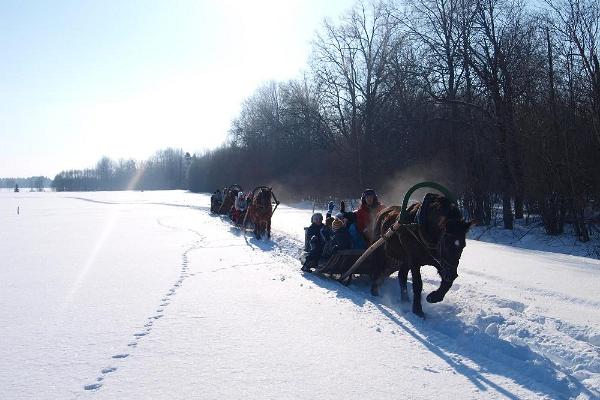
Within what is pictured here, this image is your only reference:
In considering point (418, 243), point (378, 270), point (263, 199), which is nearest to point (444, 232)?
point (418, 243)

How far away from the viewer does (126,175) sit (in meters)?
168

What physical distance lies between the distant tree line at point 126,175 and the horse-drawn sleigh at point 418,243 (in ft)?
462

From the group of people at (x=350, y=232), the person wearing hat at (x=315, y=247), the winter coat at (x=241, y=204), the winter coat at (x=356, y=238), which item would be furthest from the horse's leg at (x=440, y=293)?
the winter coat at (x=241, y=204)

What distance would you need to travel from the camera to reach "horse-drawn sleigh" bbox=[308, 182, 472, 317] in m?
5.47

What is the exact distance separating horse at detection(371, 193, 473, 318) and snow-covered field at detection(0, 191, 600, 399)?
43cm

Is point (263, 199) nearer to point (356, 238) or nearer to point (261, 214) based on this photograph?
point (261, 214)

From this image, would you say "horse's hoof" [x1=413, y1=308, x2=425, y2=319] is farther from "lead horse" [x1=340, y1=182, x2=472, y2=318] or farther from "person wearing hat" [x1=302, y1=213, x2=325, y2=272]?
"person wearing hat" [x1=302, y1=213, x2=325, y2=272]

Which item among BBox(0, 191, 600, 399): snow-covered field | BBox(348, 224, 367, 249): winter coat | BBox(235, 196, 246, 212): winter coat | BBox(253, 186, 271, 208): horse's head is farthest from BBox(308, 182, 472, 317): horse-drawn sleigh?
BBox(235, 196, 246, 212): winter coat

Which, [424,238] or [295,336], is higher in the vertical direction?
[424,238]

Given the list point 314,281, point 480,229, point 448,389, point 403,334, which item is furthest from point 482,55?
point 448,389

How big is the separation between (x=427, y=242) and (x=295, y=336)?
1996 mm

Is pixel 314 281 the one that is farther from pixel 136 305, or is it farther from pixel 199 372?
pixel 199 372

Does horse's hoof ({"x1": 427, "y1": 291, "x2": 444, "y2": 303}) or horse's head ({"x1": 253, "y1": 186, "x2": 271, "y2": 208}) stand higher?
horse's head ({"x1": 253, "y1": 186, "x2": 271, "y2": 208})

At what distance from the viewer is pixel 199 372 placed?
169 inches
